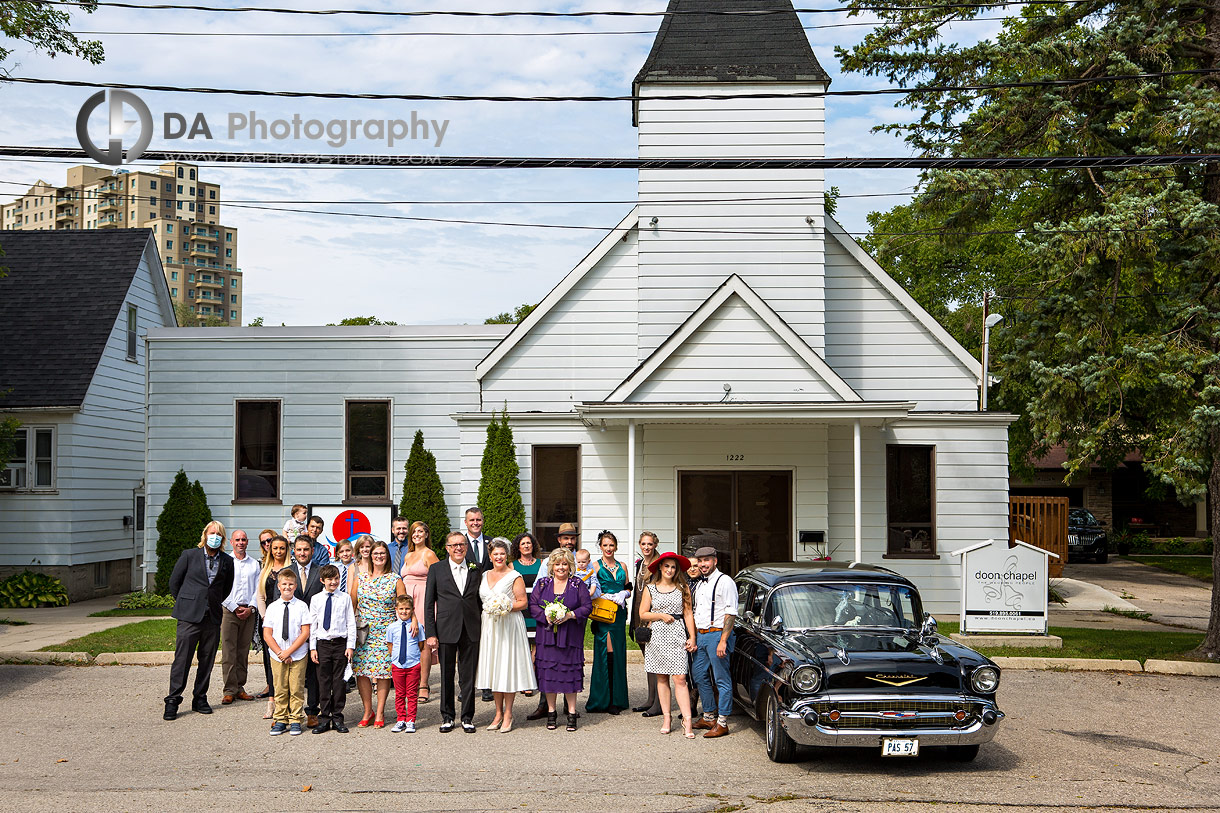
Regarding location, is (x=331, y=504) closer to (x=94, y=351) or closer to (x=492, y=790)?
(x=94, y=351)

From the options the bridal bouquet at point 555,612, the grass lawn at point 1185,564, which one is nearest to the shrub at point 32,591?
the bridal bouquet at point 555,612

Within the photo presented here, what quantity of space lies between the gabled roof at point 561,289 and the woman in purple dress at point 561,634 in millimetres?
8654

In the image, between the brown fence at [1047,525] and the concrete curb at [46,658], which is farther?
the brown fence at [1047,525]

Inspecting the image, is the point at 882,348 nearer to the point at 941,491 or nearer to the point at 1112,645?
the point at 941,491

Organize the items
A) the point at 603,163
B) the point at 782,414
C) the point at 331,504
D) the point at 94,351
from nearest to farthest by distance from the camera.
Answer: the point at 603,163, the point at 782,414, the point at 331,504, the point at 94,351

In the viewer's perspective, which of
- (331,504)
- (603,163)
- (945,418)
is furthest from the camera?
(331,504)

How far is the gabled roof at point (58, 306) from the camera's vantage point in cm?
2177

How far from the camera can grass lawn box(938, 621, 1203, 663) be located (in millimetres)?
14234

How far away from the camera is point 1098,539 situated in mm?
32781

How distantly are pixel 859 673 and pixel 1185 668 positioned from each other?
741cm

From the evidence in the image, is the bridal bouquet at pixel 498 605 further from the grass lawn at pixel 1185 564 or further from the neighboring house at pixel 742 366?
the grass lawn at pixel 1185 564

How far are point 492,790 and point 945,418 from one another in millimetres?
12213

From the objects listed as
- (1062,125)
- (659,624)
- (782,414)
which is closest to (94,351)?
(782,414)

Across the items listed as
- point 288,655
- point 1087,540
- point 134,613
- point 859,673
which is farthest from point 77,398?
point 1087,540
